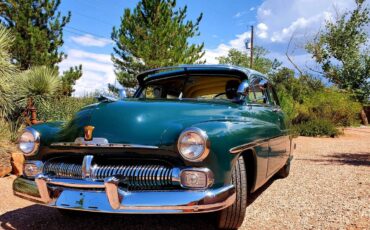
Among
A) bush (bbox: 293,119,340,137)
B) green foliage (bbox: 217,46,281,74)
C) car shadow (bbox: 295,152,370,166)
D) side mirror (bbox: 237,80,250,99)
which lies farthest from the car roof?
green foliage (bbox: 217,46,281,74)

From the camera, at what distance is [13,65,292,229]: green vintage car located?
2.47 m

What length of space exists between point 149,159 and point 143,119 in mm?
327

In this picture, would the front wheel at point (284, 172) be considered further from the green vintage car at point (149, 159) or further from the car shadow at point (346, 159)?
the green vintage car at point (149, 159)

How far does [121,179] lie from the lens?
8.35ft

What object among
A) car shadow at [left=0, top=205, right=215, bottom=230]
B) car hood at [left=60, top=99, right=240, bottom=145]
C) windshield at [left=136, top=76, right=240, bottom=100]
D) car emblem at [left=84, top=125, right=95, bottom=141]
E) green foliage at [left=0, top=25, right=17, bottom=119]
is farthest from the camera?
green foliage at [left=0, top=25, right=17, bottom=119]

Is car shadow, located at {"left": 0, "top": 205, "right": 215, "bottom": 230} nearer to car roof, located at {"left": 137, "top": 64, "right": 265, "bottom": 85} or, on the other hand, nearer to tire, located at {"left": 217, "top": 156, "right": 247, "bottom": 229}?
tire, located at {"left": 217, "top": 156, "right": 247, "bottom": 229}

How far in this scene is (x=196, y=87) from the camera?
4.21m

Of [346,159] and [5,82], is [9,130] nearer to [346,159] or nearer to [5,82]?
[5,82]

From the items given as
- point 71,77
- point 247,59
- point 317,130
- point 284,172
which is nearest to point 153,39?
point 71,77

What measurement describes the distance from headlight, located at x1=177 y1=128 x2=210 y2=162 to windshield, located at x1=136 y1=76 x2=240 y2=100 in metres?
1.50

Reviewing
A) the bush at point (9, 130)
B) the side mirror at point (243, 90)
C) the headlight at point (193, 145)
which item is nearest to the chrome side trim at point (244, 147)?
the headlight at point (193, 145)

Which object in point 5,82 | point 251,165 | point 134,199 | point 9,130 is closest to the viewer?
point 134,199

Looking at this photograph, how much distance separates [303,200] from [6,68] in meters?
6.59

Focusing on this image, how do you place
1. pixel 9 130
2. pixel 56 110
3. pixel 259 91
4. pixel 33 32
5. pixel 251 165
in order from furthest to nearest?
1. pixel 33 32
2. pixel 56 110
3. pixel 9 130
4. pixel 259 91
5. pixel 251 165
